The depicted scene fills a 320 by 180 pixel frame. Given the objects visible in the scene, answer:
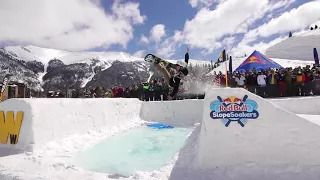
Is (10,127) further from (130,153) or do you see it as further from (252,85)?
(252,85)

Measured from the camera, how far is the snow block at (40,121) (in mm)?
7211

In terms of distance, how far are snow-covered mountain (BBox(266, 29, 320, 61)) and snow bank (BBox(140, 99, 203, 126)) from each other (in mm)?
36132

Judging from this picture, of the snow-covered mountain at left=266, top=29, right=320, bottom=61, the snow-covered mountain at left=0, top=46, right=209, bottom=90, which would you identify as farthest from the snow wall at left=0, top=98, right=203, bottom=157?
the snow-covered mountain at left=0, top=46, right=209, bottom=90

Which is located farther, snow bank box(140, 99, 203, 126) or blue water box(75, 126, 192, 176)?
snow bank box(140, 99, 203, 126)

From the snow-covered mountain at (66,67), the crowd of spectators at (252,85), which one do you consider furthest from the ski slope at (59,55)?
the crowd of spectators at (252,85)

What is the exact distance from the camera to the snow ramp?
4.74 metres

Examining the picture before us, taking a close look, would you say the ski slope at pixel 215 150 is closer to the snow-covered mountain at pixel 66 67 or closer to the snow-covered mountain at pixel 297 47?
the snow-covered mountain at pixel 297 47

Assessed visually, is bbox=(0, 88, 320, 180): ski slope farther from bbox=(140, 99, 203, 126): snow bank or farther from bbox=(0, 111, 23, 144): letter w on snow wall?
bbox=(140, 99, 203, 126): snow bank

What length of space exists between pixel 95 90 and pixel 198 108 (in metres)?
7.74

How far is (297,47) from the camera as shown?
46719mm

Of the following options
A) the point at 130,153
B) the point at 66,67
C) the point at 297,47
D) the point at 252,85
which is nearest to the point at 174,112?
the point at 252,85

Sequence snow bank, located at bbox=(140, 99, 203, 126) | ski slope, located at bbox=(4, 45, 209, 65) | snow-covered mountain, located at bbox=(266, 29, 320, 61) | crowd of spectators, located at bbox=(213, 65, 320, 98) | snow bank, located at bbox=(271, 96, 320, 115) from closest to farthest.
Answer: snow bank, located at bbox=(271, 96, 320, 115) → crowd of spectators, located at bbox=(213, 65, 320, 98) → snow bank, located at bbox=(140, 99, 203, 126) → snow-covered mountain, located at bbox=(266, 29, 320, 61) → ski slope, located at bbox=(4, 45, 209, 65)

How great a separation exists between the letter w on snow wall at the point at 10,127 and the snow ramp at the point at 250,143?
481cm

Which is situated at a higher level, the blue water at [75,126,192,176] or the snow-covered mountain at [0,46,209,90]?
the snow-covered mountain at [0,46,209,90]
